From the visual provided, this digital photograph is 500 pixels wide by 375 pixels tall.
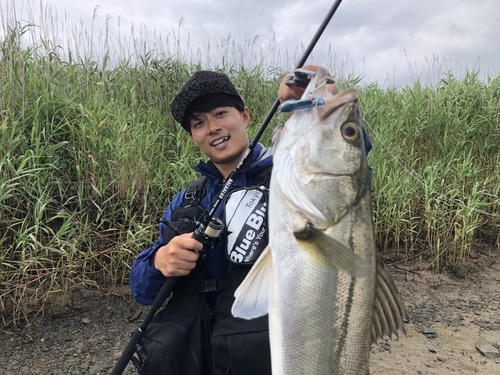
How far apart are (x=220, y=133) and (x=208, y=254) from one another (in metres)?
0.79

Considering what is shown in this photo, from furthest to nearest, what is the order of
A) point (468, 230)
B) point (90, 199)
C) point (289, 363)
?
point (468, 230) < point (90, 199) < point (289, 363)

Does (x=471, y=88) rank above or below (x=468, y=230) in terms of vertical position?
above

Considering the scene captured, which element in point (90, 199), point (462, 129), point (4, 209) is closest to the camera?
point (4, 209)

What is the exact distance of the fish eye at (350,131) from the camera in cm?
149

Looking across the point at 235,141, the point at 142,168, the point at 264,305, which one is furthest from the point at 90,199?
the point at 264,305

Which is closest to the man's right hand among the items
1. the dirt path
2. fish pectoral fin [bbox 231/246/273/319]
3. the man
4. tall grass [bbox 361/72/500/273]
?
the man

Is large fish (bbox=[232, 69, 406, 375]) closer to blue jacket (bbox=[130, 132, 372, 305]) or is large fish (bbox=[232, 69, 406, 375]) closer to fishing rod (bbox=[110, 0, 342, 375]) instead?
fishing rod (bbox=[110, 0, 342, 375])

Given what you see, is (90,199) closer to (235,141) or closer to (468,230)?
(235,141)

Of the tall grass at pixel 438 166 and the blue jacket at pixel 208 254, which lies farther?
the tall grass at pixel 438 166

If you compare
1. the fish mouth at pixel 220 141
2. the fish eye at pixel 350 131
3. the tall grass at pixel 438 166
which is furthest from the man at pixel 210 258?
the tall grass at pixel 438 166

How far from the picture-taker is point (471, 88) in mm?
6449

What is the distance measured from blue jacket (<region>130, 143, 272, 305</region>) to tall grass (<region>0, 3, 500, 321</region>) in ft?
3.82

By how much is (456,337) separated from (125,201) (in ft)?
11.3

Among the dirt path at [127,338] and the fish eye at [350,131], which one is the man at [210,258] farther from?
the dirt path at [127,338]
